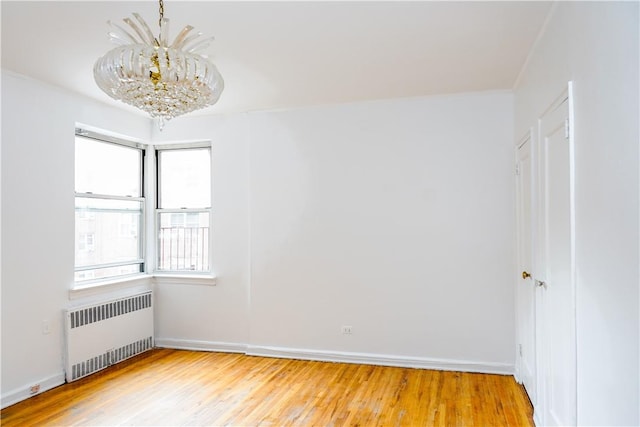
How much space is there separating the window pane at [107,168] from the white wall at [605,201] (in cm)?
415

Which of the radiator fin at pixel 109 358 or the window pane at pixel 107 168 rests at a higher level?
the window pane at pixel 107 168

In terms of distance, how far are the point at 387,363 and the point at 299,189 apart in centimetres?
196

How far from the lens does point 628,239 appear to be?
1.47 meters

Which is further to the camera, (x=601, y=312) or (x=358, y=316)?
(x=358, y=316)

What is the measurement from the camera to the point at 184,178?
518 centimetres

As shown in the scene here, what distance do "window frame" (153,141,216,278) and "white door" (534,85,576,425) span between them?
3.38 meters

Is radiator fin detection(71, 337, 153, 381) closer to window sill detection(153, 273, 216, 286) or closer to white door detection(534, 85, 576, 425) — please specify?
window sill detection(153, 273, 216, 286)

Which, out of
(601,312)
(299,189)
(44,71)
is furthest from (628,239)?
(44,71)

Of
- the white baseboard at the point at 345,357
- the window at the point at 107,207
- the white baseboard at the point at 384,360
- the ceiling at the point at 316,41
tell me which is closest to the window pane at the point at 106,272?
the window at the point at 107,207

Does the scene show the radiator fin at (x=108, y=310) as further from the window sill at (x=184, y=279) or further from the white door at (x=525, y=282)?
the white door at (x=525, y=282)

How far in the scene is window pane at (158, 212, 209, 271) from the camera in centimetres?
507

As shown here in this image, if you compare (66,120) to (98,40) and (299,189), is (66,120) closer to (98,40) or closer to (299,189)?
(98,40)

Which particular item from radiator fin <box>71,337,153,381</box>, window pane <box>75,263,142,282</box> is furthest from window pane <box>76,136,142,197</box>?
radiator fin <box>71,337,153,381</box>

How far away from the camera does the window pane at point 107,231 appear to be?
4.34 m
